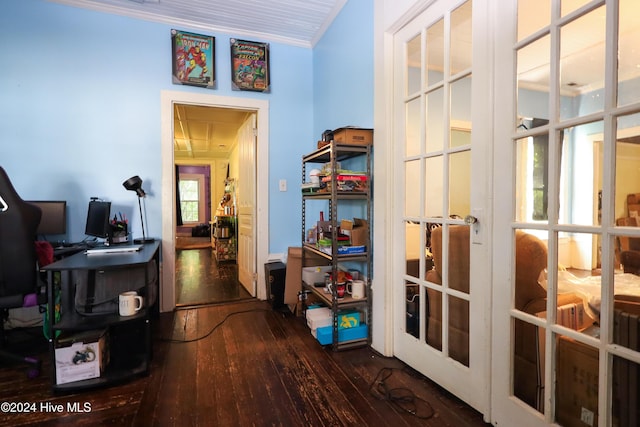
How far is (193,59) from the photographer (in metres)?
3.00

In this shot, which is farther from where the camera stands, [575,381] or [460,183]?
[460,183]

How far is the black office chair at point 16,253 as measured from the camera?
5.80 ft

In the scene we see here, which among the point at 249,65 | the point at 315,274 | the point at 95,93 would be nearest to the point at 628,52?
the point at 315,274

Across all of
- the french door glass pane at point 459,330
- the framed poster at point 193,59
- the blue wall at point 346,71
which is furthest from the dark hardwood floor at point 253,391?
the framed poster at point 193,59

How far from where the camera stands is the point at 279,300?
3039mm

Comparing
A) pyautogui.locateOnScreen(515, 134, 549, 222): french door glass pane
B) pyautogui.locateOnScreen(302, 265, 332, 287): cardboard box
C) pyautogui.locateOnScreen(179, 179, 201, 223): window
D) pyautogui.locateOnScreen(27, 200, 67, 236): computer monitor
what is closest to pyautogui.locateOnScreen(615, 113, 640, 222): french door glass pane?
pyautogui.locateOnScreen(515, 134, 549, 222): french door glass pane

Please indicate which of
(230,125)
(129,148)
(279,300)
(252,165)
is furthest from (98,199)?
(230,125)

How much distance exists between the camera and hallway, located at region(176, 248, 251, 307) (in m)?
3.44

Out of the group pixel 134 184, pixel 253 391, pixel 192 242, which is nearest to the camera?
pixel 253 391

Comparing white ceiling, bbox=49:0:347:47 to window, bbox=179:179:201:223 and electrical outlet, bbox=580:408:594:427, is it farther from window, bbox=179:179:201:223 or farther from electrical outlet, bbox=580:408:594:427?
window, bbox=179:179:201:223

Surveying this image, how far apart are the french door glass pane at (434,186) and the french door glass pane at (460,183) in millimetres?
55

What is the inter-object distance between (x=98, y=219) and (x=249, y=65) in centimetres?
196

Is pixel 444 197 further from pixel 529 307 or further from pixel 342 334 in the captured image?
pixel 342 334

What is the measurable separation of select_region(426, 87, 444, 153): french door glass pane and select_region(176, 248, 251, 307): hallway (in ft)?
8.30
